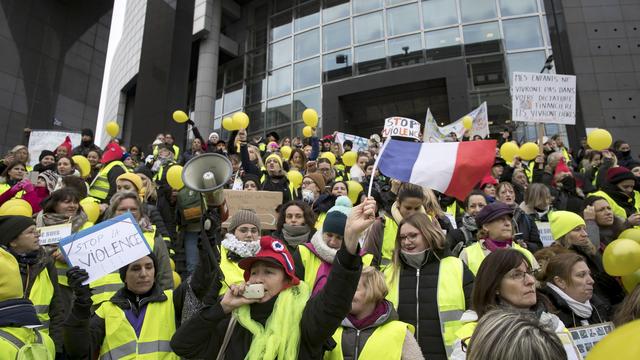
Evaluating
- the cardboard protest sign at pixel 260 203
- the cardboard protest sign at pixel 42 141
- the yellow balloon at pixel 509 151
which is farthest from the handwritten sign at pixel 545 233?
the cardboard protest sign at pixel 42 141

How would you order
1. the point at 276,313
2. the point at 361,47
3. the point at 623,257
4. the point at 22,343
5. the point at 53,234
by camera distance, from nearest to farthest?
the point at 276,313 → the point at 22,343 → the point at 623,257 → the point at 53,234 → the point at 361,47

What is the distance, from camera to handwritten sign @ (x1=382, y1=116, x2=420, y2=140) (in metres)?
9.05

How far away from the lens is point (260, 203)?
6.31 meters

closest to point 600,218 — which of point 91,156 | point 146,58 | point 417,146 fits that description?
point 417,146

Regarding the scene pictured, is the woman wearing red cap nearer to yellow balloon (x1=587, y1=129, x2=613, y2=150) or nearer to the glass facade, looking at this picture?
yellow balloon (x1=587, y1=129, x2=613, y2=150)

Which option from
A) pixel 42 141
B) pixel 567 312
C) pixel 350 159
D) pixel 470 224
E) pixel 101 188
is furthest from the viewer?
pixel 42 141

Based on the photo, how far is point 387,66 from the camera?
64.1 feet

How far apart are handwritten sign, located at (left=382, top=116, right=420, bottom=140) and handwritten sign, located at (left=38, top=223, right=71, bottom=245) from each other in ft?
21.3

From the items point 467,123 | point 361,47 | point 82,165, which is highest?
point 361,47

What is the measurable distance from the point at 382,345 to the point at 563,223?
2.86 metres

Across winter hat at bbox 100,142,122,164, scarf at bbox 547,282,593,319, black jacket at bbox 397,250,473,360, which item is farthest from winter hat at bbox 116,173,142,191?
scarf at bbox 547,282,593,319

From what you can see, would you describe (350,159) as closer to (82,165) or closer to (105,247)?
(82,165)

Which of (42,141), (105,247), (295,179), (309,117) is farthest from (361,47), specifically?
(105,247)

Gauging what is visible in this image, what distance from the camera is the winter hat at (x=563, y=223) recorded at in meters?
4.41
